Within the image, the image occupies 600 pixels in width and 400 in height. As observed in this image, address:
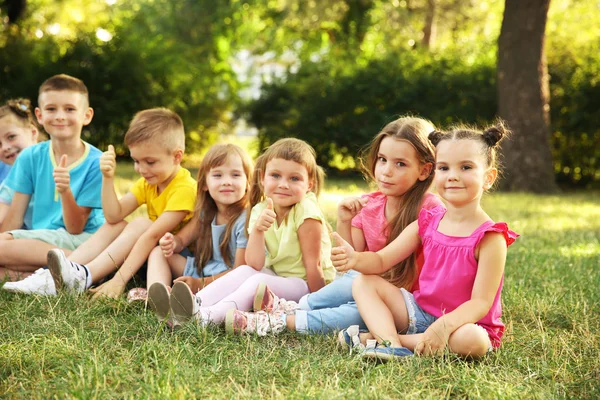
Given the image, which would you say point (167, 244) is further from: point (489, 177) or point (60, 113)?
point (489, 177)

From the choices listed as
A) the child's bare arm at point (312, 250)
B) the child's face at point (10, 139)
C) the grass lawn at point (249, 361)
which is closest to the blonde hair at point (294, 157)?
the child's bare arm at point (312, 250)

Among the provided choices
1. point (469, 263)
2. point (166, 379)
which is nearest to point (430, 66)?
point (469, 263)

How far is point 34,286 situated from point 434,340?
7.45 ft

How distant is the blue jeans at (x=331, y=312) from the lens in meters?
3.42

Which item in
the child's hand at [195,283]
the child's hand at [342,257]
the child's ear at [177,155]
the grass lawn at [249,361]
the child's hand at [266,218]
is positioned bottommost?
the grass lawn at [249,361]

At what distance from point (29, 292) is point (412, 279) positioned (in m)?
2.11

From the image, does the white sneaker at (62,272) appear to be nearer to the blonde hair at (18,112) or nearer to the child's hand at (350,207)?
the child's hand at (350,207)

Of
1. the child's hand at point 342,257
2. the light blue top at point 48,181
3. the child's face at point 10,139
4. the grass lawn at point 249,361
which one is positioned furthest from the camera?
the child's face at point 10,139

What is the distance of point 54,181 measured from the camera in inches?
181

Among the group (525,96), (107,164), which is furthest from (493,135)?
(525,96)

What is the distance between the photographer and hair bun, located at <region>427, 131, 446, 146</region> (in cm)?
319

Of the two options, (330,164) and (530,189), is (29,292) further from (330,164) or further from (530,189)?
(330,164)

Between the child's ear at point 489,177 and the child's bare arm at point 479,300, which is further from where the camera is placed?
the child's ear at point 489,177

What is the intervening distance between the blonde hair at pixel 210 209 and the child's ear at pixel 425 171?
120 centimetres
